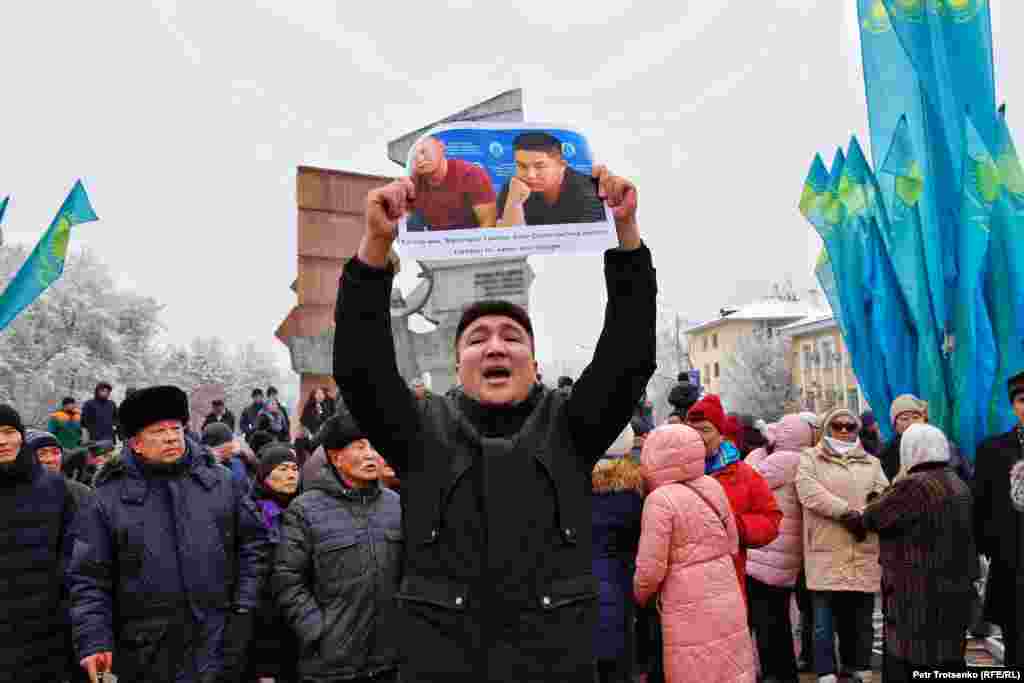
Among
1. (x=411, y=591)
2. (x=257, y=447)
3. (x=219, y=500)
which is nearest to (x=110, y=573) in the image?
(x=219, y=500)

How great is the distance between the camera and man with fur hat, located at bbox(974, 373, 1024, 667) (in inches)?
204

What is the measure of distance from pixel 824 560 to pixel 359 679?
10.7 feet

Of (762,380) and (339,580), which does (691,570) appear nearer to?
(339,580)

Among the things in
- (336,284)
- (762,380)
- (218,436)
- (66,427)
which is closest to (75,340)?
(336,284)

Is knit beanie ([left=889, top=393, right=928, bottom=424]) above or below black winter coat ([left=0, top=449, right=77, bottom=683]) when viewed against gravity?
above

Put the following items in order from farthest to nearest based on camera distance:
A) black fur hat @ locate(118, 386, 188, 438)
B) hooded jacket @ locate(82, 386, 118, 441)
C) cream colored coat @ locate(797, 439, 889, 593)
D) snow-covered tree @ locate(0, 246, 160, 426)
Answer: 1. snow-covered tree @ locate(0, 246, 160, 426)
2. hooded jacket @ locate(82, 386, 118, 441)
3. cream colored coat @ locate(797, 439, 889, 593)
4. black fur hat @ locate(118, 386, 188, 438)

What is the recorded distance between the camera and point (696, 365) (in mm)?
79438

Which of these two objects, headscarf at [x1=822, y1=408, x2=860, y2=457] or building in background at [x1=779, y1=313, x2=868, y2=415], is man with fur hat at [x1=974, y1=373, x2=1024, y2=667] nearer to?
headscarf at [x1=822, y1=408, x2=860, y2=457]

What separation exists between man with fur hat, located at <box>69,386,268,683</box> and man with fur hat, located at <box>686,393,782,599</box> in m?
2.60

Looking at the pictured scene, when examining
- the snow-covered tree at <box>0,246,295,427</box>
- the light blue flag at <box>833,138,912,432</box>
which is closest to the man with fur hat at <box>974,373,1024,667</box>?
the light blue flag at <box>833,138,912,432</box>

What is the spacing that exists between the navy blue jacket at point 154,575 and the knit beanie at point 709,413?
9.03 ft

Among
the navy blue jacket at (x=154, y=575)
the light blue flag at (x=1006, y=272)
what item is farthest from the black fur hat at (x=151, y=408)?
the light blue flag at (x=1006, y=272)

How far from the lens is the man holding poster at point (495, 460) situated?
2.27 metres

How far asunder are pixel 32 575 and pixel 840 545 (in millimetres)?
4632
